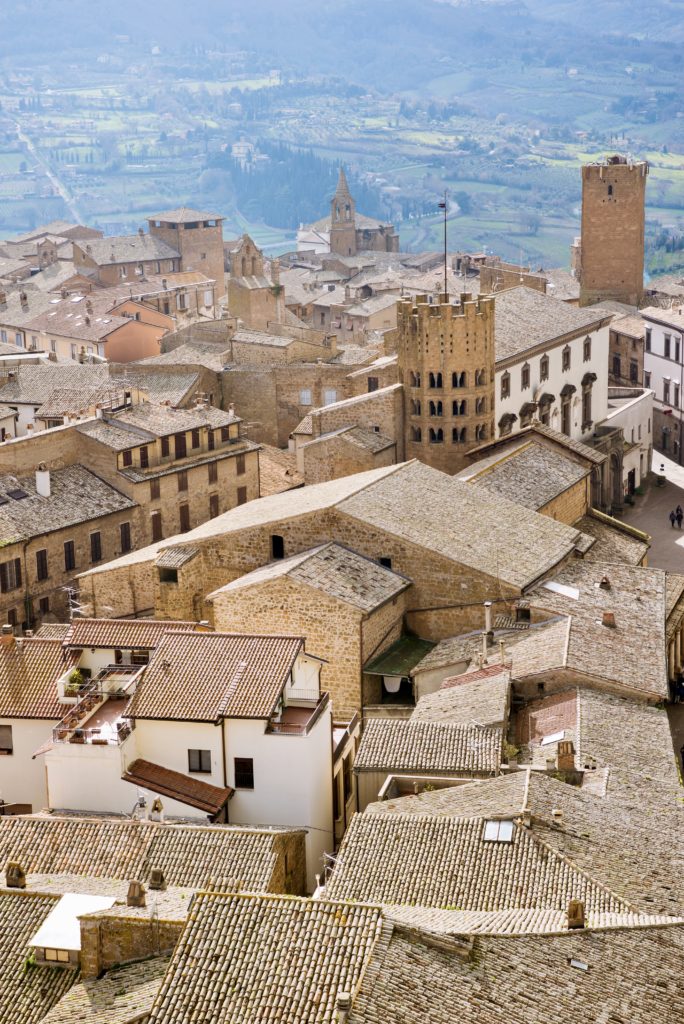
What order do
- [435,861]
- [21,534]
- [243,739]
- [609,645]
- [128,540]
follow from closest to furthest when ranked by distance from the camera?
[435,861]
[243,739]
[609,645]
[21,534]
[128,540]

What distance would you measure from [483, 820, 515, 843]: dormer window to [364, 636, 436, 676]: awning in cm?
1283

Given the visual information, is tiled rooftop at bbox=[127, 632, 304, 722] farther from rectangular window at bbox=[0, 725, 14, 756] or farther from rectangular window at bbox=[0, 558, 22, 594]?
rectangular window at bbox=[0, 558, 22, 594]

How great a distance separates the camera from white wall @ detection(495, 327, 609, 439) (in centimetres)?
6688

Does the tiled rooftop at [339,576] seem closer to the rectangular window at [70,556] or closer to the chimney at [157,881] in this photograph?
the rectangular window at [70,556]

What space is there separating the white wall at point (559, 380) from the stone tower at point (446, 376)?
7.41 feet

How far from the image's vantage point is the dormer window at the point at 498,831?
31.3 m

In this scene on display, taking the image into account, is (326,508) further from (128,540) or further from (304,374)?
(304,374)

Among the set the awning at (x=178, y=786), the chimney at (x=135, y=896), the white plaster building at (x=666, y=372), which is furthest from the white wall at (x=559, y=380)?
the chimney at (x=135, y=896)

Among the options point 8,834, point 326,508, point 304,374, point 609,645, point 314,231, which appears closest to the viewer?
point 8,834

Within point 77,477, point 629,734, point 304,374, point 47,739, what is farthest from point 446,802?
point 304,374

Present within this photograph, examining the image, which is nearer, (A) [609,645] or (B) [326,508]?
(A) [609,645]

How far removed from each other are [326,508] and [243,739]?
11.7 meters

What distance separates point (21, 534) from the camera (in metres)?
55.9

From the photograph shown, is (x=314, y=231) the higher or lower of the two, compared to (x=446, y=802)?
lower
